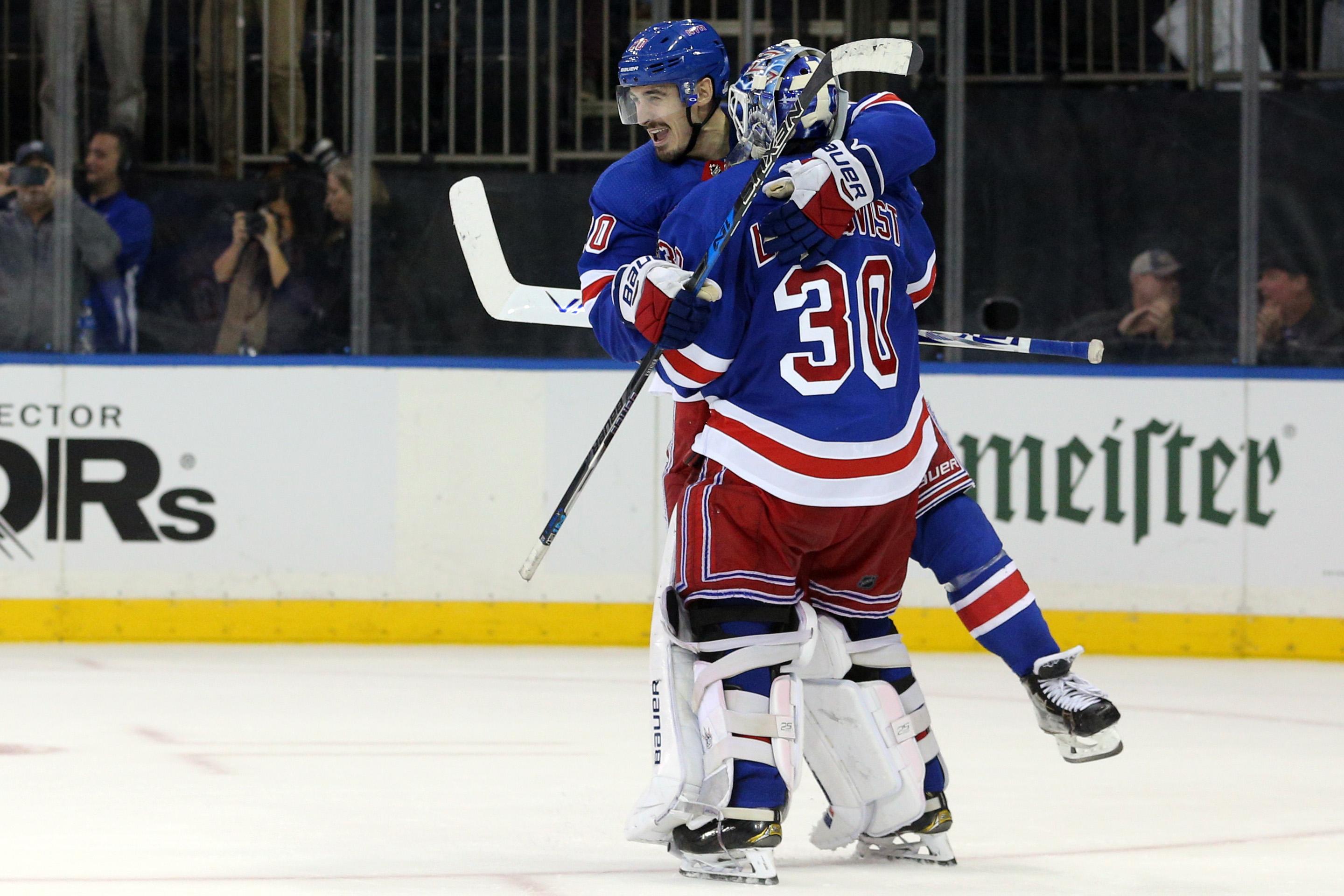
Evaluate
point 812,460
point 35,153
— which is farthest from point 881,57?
point 35,153

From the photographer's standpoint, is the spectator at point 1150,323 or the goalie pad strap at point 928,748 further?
the spectator at point 1150,323

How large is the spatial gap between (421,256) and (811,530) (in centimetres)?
364

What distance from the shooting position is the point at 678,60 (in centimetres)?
312

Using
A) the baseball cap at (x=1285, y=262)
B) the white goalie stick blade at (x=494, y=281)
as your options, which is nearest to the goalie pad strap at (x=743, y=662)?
the white goalie stick blade at (x=494, y=281)

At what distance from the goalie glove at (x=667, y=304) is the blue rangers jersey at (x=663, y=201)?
0.06 m

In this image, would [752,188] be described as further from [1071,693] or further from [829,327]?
[1071,693]

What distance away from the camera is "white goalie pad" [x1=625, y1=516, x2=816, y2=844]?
2.92m

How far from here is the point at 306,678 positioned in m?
5.42

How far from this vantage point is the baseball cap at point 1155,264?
20.7 feet

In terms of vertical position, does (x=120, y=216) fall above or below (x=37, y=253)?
above

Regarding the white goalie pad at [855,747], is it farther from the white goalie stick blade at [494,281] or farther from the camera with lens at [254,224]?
the camera with lens at [254,224]

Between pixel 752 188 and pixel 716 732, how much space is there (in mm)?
748

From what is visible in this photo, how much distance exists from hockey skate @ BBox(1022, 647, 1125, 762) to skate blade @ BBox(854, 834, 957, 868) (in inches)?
9.1

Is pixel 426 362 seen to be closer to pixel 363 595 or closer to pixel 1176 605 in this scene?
pixel 363 595
